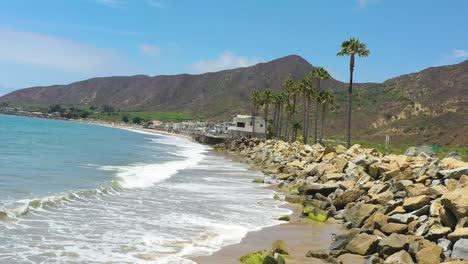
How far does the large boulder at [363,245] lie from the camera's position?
13.0 meters

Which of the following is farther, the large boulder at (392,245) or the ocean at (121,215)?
the ocean at (121,215)

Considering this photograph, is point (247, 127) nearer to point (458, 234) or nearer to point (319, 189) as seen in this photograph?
point (319, 189)

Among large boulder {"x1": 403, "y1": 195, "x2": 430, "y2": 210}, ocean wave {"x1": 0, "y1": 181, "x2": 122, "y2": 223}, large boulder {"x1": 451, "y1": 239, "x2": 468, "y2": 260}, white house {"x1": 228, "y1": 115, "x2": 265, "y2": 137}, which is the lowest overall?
ocean wave {"x1": 0, "y1": 181, "x2": 122, "y2": 223}

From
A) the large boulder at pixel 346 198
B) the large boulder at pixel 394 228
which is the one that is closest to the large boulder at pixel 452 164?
the large boulder at pixel 346 198

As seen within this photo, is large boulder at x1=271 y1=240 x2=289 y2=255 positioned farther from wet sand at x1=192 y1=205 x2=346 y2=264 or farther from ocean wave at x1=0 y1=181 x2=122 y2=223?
ocean wave at x1=0 y1=181 x2=122 y2=223

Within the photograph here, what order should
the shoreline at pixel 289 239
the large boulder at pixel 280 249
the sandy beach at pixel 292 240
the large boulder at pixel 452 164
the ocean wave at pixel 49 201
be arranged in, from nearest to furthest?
the sandy beach at pixel 292 240 → the shoreline at pixel 289 239 → the large boulder at pixel 280 249 → the ocean wave at pixel 49 201 → the large boulder at pixel 452 164

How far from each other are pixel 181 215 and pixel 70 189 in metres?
7.83

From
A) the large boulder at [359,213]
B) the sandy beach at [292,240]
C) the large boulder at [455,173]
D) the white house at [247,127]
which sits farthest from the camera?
the white house at [247,127]

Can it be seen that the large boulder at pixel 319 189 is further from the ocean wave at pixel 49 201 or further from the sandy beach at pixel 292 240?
the ocean wave at pixel 49 201

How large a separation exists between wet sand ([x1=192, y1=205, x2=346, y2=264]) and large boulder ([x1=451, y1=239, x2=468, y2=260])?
3.04m

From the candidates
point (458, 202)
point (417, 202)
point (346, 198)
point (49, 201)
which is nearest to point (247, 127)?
point (346, 198)

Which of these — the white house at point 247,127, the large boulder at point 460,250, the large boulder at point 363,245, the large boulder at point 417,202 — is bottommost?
the large boulder at point 363,245

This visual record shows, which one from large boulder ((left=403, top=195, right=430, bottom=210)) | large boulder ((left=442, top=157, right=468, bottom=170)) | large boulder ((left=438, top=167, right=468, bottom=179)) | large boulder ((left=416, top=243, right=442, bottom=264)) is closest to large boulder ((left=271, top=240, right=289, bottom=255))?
large boulder ((left=416, top=243, right=442, bottom=264))

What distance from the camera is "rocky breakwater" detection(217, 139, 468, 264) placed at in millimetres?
12429
